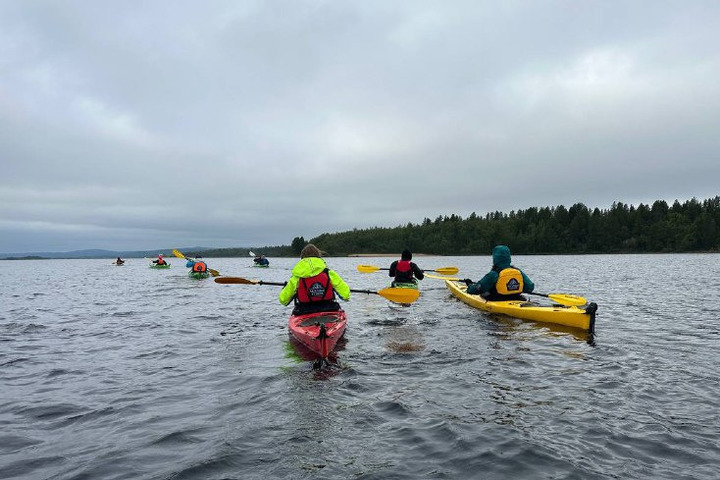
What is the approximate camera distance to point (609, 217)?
12206 cm

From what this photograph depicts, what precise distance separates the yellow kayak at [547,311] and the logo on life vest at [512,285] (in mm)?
423

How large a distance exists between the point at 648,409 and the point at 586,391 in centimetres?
93

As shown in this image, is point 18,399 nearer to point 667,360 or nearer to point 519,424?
point 519,424

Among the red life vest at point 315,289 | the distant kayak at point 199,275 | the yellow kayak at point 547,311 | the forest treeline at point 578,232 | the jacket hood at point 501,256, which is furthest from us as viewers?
the forest treeline at point 578,232

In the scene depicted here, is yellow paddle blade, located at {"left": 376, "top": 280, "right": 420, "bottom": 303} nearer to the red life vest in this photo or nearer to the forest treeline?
the red life vest

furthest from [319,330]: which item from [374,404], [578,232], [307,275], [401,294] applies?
[578,232]

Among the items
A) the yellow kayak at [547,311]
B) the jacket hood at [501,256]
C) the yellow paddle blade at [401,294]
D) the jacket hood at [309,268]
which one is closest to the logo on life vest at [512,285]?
the yellow kayak at [547,311]

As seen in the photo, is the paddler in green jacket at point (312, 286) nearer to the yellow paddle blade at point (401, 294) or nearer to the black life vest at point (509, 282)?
the yellow paddle blade at point (401, 294)

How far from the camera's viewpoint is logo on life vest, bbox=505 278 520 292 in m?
14.5

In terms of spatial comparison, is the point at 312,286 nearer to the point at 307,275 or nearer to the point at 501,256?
the point at 307,275

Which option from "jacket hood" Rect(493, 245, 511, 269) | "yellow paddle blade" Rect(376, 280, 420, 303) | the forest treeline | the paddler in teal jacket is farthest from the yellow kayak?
the forest treeline

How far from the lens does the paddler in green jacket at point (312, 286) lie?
10.4 metres

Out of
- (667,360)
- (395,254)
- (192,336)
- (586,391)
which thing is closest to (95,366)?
(192,336)

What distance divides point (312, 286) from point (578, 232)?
130481 mm
